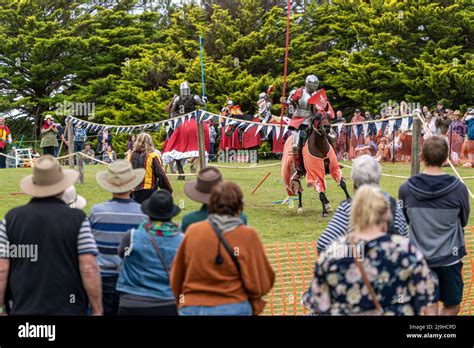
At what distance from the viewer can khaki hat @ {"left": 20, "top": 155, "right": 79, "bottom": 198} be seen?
553 cm

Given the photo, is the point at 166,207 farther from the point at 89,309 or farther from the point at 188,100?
the point at 188,100

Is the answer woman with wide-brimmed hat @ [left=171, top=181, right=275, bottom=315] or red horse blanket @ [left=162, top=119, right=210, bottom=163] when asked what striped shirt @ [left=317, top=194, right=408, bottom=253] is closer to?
woman with wide-brimmed hat @ [left=171, top=181, right=275, bottom=315]

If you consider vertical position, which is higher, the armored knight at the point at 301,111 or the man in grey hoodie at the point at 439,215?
the armored knight at the point at 301,111

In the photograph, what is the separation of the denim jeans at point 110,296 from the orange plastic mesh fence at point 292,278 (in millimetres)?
2094

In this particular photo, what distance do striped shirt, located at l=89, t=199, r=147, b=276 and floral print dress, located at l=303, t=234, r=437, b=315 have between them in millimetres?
1621

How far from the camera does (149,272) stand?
5504mm

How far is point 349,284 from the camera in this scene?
480 cm

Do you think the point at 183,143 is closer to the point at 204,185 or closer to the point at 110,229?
the point at 110,229

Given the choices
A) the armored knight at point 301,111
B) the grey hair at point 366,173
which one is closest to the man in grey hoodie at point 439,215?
the grey hair at point 366,173

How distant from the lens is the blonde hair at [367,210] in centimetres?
483

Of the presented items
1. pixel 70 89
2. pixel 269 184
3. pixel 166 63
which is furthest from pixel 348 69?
A: pixel 269 184

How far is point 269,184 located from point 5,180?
19.2 ft

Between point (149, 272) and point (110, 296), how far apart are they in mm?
668

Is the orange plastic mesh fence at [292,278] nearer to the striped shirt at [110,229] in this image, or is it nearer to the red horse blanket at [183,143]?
the striped shirt at [110,229]
